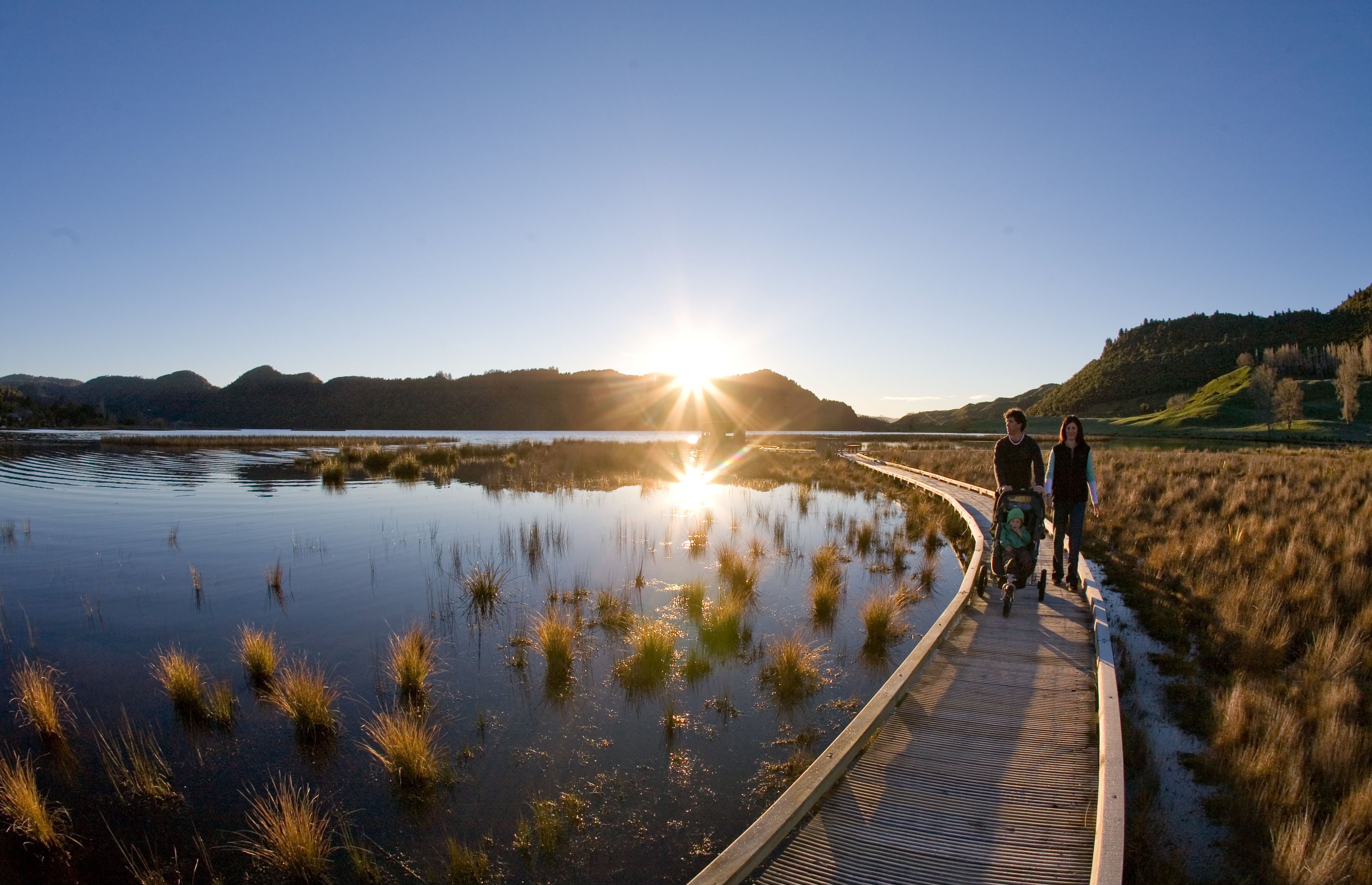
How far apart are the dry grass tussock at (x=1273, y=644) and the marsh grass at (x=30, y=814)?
7.56m

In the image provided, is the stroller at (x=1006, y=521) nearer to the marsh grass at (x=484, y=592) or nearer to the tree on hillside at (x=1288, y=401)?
the marsh grass at (x=484, y=592)

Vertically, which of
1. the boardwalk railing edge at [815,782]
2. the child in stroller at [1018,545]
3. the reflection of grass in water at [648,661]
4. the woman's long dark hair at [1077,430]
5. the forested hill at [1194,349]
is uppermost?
the forested hill at [1194,349]

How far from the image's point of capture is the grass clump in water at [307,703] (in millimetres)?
5910

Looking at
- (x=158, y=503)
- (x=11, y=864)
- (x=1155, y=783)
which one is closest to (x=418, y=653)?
(x=11, y=864)

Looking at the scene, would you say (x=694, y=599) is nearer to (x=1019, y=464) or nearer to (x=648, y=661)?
(x=648, y=661)

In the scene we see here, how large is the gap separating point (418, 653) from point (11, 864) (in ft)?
10.9

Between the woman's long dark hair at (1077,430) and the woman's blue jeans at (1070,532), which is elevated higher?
the woman's long dark hair at (1077,430)

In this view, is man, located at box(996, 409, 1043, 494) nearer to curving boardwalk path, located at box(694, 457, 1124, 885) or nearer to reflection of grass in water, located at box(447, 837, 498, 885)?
curving boardwalk path, located at box(694, 457, 1124, 885)

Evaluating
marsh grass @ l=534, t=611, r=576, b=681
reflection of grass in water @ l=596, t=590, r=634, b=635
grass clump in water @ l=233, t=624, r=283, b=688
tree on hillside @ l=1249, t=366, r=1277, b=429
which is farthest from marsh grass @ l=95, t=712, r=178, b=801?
tree on hillside @ l=1249, t=366, r=1277, b=429

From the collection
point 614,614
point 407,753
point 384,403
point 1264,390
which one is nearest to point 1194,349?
point 1264,390

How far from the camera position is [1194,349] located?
132m

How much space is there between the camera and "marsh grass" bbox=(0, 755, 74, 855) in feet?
14.4

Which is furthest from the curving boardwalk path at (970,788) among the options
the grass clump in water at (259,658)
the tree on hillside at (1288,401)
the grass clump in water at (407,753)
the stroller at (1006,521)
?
the tree on hillside at (1288,401)

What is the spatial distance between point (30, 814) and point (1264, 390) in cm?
9565
